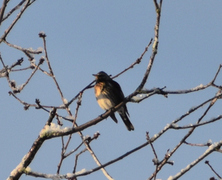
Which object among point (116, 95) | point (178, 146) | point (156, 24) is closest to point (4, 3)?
point (156, 24)

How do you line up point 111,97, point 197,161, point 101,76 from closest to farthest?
point 197,161
point 111,97
point 101,76

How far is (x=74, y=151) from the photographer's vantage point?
4781 millimetres

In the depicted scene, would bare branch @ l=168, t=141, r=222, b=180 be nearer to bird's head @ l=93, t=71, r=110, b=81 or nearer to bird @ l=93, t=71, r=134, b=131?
bird @ l=93, t=71, r=134, b=131

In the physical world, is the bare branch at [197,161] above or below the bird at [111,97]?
below

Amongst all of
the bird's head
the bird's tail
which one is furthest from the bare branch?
the bird's head

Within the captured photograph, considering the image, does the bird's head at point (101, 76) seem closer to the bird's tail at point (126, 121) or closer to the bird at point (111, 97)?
the bird at point (111, 97)

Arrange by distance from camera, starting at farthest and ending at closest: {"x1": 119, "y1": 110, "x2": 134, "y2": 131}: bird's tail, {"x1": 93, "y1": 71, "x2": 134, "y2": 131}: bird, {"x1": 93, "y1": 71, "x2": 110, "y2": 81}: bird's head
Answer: {"x1": 93, "y1": 71, "x2": 110, "y2": 81}: bird's head → {"x1": 119, "y1": 110, "x2": 134, "y2": 131}: bird's tail → {"x1": 93, "y1": 71, "x2": 134, "y2": 131}: bird

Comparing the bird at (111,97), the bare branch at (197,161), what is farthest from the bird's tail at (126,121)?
the bare branch at (197,161)

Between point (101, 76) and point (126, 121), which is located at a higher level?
point (101, 76)

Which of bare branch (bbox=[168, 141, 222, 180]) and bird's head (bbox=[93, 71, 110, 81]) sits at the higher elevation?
bird's head (bbox=[93, 71, 110, 81])

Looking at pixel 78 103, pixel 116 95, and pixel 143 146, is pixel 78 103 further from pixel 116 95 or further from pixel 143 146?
pixel 116 95

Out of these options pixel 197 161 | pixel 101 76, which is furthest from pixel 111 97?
pixel 197 161

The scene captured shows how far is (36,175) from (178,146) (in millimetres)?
1262

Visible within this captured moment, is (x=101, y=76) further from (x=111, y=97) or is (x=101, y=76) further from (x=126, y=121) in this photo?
(x=126, y=121)
